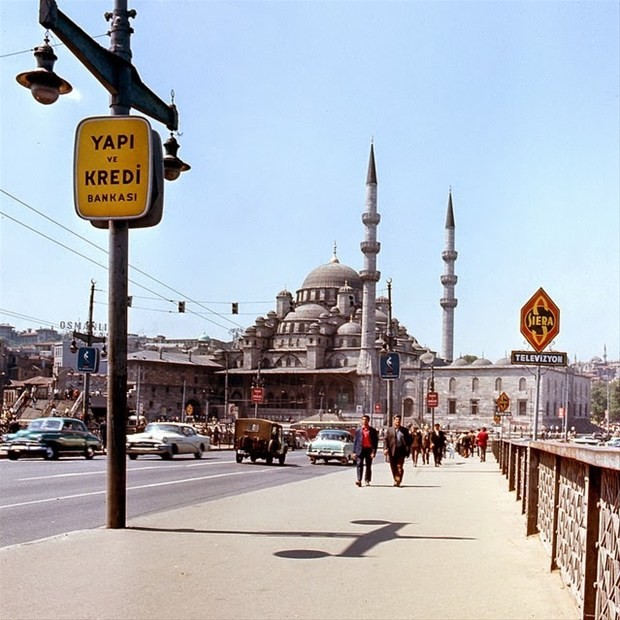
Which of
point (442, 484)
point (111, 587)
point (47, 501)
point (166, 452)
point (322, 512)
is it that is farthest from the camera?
point (166, 452)

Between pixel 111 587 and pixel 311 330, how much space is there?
96371mm

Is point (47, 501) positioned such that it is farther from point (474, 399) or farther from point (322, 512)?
point (474, 399)

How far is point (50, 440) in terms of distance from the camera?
1025 inches

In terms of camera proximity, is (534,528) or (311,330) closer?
(534,528)

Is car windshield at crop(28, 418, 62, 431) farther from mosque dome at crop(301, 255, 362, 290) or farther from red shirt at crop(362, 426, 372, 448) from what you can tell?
mosque dome at crop(301, 255, 362, 290)

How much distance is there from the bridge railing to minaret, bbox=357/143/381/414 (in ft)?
268

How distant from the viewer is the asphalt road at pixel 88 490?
424 inches

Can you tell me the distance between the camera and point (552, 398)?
9650 centimetres

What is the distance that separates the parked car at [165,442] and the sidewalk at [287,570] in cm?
1658

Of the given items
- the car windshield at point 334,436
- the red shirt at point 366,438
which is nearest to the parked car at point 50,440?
the car windshield at point 334,436

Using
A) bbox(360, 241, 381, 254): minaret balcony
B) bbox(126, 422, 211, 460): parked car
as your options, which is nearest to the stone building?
bbox(360, 241, 381, 254): minaret balcony

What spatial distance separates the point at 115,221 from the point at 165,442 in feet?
65.8

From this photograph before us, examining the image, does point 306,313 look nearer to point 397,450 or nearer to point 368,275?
point 368,275

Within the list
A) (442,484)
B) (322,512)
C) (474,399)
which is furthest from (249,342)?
(322,512)
